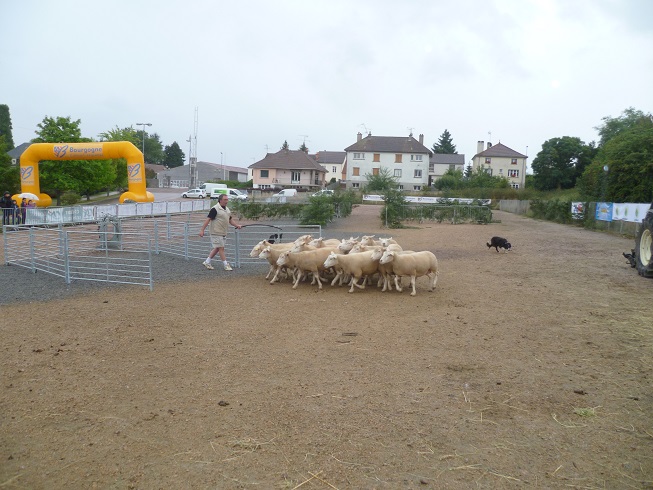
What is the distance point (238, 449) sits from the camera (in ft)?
13.4

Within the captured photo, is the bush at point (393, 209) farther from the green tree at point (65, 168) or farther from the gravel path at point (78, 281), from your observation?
the green tree at point (65, 168)

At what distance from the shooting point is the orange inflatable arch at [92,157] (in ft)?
89.0

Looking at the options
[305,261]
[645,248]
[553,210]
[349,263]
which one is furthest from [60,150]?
[553,210]

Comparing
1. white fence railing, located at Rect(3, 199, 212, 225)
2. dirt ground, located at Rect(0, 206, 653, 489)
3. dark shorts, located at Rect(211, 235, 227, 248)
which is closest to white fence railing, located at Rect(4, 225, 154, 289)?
dark shorts, located at Rect(211, 235, 227, 248)

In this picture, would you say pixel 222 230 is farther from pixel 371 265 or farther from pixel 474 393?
pixel 474 393

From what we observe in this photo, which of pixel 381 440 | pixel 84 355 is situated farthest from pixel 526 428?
pixel 84 355

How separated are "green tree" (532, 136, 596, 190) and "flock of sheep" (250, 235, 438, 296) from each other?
2268 inches

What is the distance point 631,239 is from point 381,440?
954 inches

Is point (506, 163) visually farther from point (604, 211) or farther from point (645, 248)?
point (645, 248)

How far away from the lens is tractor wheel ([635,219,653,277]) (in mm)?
12578

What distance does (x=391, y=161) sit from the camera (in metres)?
74.1

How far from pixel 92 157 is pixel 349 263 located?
882 inches

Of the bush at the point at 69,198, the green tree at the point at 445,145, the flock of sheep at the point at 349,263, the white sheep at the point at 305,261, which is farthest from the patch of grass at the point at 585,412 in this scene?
the green tree at the point at 445,145

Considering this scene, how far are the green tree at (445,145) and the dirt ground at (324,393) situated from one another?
114386 mm
